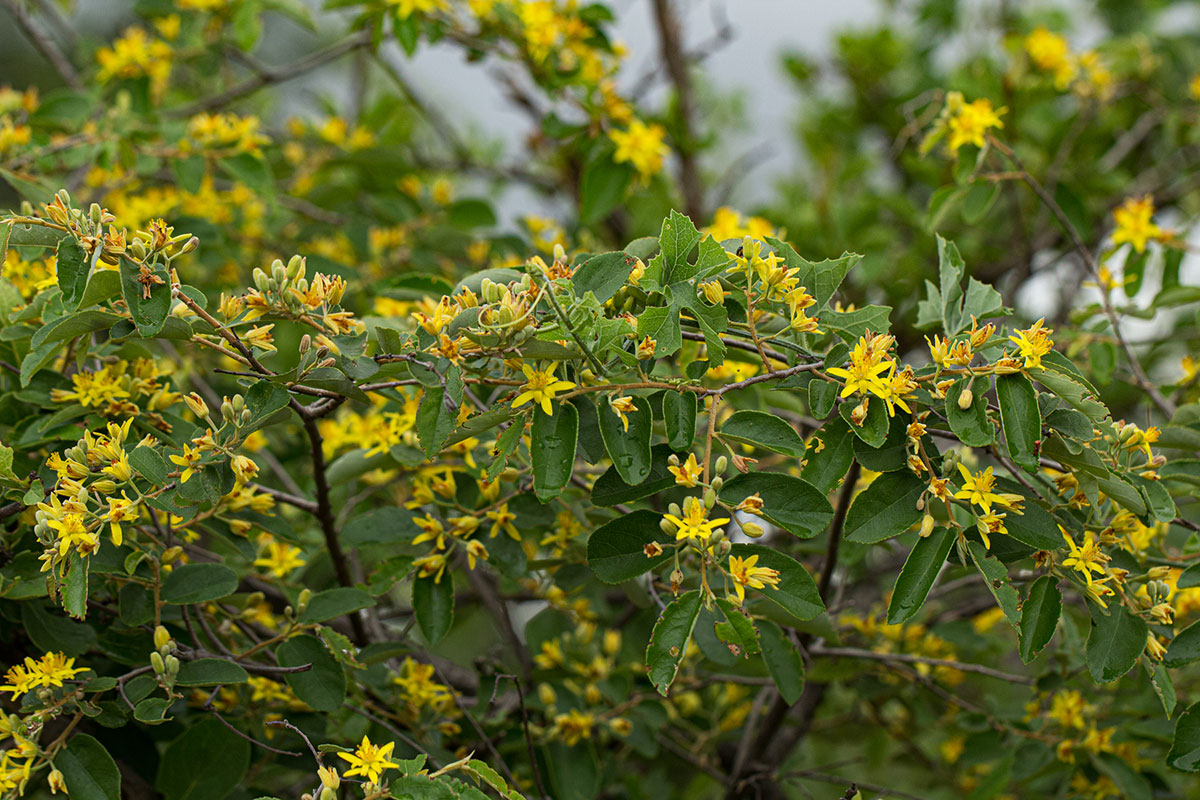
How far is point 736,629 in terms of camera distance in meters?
1.09

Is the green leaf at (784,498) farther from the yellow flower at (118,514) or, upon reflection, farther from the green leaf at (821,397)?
the yellow flower at (118,514)

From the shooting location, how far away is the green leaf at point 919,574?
115 centimetres

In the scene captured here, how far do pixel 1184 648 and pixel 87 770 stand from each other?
138cm

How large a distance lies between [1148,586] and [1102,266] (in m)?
0.82

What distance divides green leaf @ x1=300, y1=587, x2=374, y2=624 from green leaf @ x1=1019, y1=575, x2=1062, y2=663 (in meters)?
0.84

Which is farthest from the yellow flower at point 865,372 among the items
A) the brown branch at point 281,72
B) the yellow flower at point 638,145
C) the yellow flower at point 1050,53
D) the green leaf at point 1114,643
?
the yellow flower at point 1050,53

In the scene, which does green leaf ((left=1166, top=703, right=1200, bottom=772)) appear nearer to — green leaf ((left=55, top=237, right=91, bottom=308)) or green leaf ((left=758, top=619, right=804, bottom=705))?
green leaf ((left=758, top=619, right=804, bottom=705))

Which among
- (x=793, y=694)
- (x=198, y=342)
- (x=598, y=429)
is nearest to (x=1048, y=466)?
(x=793, y=694)

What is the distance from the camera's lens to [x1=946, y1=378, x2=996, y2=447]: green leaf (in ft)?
3.68

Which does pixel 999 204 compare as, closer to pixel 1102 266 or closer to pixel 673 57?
pixel 673 57

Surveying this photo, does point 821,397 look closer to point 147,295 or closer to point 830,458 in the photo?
point 830,458

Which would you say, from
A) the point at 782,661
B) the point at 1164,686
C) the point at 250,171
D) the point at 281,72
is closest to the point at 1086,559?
the point at 1164,686

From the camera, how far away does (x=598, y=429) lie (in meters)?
1.24

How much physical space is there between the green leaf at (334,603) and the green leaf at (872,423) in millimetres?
698
